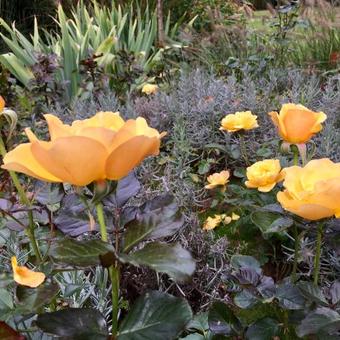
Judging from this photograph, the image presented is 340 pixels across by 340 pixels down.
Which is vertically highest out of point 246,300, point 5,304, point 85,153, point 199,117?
point 85,153

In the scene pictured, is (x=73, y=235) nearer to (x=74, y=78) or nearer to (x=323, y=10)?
(x=74, y=78)

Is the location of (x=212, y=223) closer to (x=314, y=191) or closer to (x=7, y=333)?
(x=314, y=191)

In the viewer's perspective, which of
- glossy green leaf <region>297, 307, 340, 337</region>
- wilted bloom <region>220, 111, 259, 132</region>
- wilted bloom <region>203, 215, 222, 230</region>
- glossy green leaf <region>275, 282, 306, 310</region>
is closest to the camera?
glossy green leaf <region>297, 307, 340, 337</region>

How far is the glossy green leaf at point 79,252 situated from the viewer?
25.4 inches

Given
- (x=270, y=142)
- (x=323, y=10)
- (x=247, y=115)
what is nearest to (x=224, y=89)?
(x=270, y=142)

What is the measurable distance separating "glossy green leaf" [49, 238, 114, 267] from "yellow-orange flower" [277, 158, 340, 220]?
26 centimetres

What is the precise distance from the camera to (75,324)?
684 mm

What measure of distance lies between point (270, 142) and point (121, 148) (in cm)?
Answer: 153

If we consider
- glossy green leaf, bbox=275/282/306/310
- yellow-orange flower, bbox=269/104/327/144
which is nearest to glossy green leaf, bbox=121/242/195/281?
glossy green leaf, bbox=275/282/306/310

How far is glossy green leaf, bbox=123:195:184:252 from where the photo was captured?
2.29 feet

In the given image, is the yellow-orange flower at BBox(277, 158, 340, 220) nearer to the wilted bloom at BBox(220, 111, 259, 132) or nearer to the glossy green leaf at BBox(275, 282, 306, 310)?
the glossy green leaf at BBox(275, 282, 306, 310)

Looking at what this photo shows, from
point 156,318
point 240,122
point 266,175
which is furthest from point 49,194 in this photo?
point 240,122

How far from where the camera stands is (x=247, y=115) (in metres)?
1.64

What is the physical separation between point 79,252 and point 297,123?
549 mm
